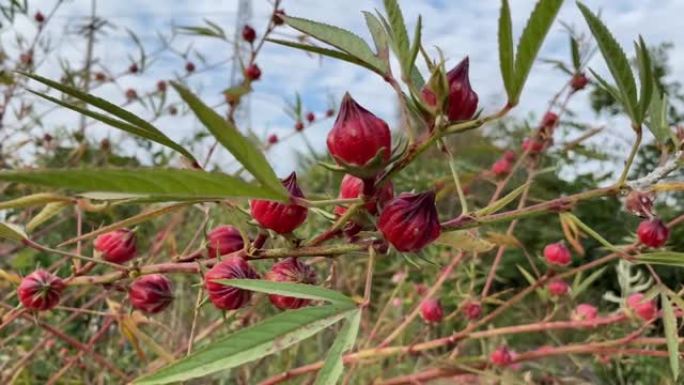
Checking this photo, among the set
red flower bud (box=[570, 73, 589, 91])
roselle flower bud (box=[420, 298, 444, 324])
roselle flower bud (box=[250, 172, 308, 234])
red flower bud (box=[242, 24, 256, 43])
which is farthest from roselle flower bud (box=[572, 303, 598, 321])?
roselle flower bud (box=[250, 172, 308, 234])

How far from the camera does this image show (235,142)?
10.5 inches

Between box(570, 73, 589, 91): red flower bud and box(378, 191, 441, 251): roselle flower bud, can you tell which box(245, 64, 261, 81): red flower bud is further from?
box(378, 191, 441, 251): roselle flower bud

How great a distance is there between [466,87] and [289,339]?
0.49ft

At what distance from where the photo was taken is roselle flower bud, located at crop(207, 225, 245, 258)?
465mm

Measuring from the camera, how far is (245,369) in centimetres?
120

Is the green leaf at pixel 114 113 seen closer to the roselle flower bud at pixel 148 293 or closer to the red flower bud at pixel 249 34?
the roselle flower bud at pixel 148 293

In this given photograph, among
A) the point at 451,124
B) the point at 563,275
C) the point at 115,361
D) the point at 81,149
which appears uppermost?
the point at 451,124

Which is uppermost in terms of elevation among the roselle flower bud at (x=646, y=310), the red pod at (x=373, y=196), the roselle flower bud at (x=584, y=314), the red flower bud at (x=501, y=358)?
the red pod at (x=373, y=196)

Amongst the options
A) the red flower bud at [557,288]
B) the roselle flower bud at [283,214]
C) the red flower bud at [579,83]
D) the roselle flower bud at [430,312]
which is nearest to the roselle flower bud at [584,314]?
the red flower bud at [557,288]

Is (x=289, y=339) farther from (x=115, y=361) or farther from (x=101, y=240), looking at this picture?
(x=115, y=361)

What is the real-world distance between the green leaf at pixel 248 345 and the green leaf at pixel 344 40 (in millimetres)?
118

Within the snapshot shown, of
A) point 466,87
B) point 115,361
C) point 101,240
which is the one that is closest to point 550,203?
point 466,87

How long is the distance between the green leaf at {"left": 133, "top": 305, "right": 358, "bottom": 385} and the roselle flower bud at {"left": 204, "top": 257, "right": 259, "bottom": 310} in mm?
86

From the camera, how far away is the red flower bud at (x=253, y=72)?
0.94 metres
